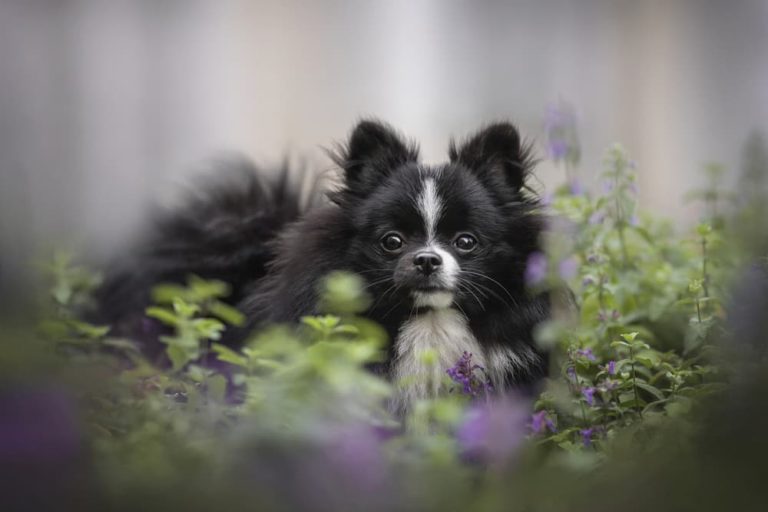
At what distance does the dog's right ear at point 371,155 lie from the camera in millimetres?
3359

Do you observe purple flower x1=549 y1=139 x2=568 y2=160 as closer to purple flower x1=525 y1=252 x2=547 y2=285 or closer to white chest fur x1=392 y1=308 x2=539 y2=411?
purple flower x1=525 y1=252 x2=547 y2=285

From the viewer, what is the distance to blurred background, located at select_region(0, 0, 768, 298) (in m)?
6.73

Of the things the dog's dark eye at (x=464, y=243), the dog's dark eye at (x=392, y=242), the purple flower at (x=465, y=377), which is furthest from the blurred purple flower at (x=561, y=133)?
the purple flower at (x=465, y=377)

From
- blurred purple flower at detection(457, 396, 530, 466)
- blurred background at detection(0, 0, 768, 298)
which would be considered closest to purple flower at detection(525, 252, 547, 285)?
blurred purple flower at detection(457, 396, 530, 466)

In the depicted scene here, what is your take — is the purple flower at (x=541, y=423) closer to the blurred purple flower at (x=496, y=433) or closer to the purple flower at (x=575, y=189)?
the blurred purple flower at (x=496, y=433)

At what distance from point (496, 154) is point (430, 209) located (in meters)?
0.42

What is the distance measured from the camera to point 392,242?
315 centimetres

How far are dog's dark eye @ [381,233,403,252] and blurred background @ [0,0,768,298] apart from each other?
3588 millimetres

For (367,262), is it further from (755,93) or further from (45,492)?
(755,93)

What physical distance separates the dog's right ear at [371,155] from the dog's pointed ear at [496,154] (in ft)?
0.75

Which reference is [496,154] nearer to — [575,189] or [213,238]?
[575,189]

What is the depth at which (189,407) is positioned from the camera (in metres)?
2.08

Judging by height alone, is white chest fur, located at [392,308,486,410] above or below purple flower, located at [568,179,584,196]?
below

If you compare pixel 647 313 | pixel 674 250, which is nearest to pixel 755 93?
pixel 674 250
